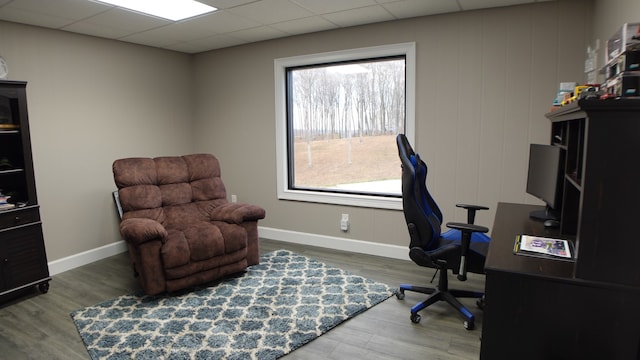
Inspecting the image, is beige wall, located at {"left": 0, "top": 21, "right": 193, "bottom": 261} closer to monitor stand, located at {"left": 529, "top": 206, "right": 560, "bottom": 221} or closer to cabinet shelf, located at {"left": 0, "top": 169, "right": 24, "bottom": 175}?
cabinet shelf, located at {"left": 0, "top": 169, "right": 24, "bottom": 175}

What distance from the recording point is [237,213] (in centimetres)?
349

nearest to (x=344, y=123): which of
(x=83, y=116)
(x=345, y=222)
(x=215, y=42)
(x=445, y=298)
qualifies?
(x=345, y=222)

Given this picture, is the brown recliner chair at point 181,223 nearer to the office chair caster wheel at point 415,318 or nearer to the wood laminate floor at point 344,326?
the wood laminate floor at point 344,326

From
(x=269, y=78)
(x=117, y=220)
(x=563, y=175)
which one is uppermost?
(x=269, y=78)

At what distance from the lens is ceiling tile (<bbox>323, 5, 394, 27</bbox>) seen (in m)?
3.33

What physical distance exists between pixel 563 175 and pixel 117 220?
421 cm

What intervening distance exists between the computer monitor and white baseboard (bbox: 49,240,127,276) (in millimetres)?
4032

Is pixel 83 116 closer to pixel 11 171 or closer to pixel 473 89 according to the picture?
pixel 11 171

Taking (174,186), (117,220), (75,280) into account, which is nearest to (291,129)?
(174,186)

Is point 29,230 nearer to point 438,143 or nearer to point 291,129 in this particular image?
point 291,129

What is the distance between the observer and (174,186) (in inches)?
148

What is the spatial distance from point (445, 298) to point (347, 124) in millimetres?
2191

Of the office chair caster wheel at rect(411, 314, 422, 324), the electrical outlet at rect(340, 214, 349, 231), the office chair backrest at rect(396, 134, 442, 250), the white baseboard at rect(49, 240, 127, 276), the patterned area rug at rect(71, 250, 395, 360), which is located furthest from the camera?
the electrical outlet at rect(340, 214, 349, 231)

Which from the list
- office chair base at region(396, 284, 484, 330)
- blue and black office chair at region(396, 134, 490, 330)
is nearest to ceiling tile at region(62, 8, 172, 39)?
blue and black office chair at region(396, 134, 490, 330)
